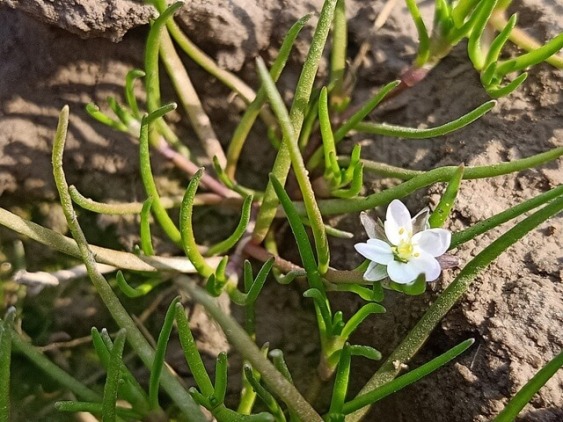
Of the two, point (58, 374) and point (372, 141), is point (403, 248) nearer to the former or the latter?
point (372, 141)

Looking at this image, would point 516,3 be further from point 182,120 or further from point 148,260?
point 148,260

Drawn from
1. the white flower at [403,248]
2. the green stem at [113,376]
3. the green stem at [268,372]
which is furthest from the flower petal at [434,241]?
the green stem at [113,376]

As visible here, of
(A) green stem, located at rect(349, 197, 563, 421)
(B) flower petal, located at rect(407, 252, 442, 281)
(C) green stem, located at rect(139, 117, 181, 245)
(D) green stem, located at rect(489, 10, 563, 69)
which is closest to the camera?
(B) flower petal, located at rect(407, 252, 442, 281)

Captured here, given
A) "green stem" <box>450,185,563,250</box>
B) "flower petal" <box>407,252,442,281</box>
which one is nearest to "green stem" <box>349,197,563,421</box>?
"green stem" <box>450,185,563,250</box>

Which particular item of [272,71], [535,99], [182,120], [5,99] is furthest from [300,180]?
[5,99]

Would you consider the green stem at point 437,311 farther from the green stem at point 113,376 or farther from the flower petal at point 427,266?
the green stem at point 113,376

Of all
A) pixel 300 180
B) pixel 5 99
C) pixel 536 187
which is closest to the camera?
pixel 300 180

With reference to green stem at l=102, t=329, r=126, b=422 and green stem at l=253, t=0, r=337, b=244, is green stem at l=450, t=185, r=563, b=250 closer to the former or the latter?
green stem at l=253, t=0, r=337, b=244

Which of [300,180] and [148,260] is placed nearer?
[300,180]
